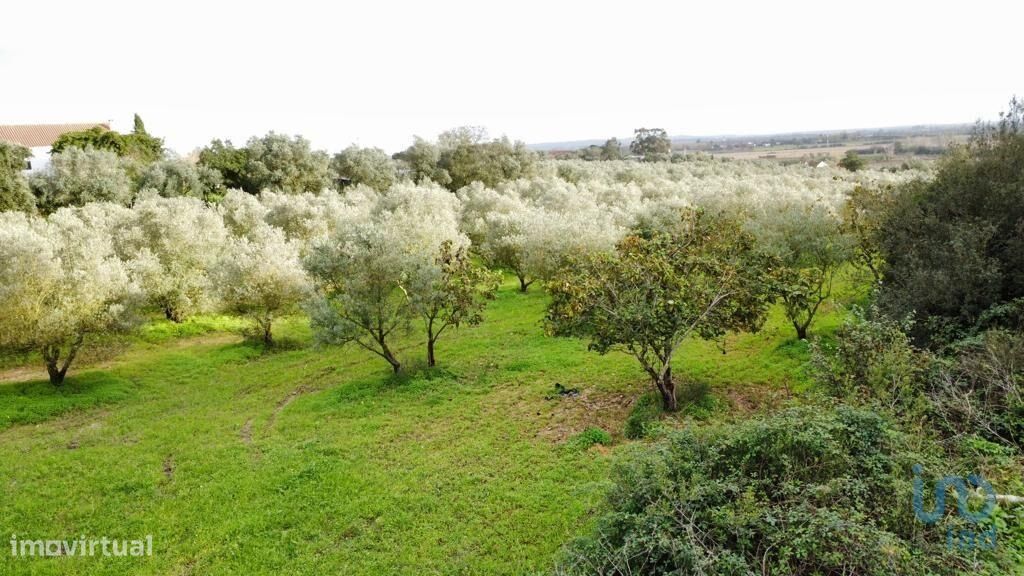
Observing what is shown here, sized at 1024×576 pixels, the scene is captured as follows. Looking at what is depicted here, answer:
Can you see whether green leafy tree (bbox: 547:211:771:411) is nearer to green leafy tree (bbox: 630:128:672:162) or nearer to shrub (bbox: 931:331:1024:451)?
shrub (bbox: 931:331:1024:451)

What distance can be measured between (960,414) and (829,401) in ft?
8.41

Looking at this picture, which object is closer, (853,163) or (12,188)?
(12,188)

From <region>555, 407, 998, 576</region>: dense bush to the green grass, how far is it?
5.78 ft

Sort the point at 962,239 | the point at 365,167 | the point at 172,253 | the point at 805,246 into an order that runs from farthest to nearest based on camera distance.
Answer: the point at 365,167 → the point at 172,253 → the point at 805,246 → the point at 962,239

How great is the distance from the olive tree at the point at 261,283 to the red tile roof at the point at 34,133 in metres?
67.8

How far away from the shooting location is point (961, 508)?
7152 millimetres

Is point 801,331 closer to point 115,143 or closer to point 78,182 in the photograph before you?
point 78,182

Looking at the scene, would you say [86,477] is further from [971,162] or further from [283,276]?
[971,162]

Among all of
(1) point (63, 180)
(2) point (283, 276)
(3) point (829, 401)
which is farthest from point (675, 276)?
(1) point (63, 180)

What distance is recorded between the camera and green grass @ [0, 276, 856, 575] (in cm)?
1100

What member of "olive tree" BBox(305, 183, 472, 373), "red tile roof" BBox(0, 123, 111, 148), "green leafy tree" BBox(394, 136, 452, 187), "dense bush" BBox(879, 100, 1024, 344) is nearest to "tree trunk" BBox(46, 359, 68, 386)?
"olive tree" BBox(305, 183, 472, 373)

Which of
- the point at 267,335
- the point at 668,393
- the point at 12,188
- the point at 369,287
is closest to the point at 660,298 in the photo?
the point at 668,393

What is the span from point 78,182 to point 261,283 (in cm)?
3296

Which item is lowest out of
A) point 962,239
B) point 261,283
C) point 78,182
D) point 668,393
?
point 668,393
